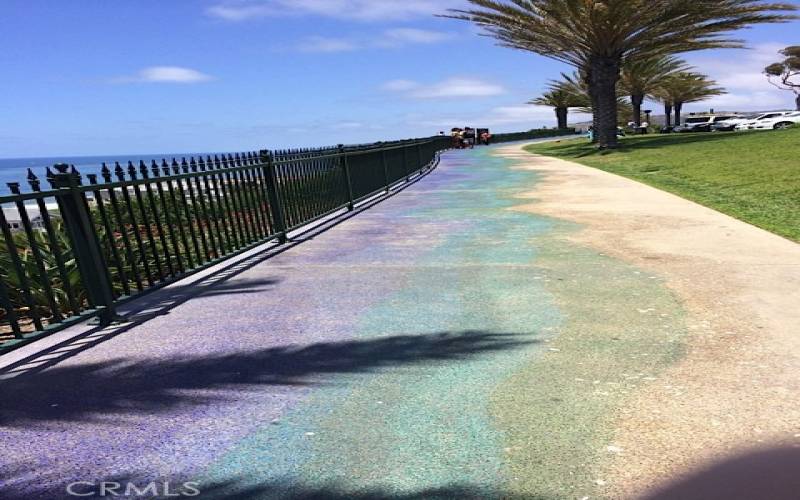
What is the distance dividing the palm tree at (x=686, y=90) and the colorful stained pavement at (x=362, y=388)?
168 feet

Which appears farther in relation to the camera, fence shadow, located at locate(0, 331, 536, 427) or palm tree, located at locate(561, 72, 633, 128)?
palm tree, located at locate(561, 72, 633, 128)

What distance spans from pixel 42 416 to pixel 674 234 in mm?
6940

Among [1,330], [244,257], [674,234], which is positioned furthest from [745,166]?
[1,330]

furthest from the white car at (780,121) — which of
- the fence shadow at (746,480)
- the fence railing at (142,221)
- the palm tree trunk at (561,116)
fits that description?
the fence shadow at (746,480)

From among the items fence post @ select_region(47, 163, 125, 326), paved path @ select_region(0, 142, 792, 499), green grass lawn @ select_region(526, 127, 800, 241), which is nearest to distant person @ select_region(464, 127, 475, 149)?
green grass lawn @ select_region(526, 127, 800, 241)

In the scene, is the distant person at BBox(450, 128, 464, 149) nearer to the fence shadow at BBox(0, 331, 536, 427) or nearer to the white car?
the white car

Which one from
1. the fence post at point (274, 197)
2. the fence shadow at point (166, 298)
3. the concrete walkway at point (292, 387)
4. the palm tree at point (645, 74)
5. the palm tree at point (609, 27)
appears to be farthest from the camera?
the palm tree at point (645, 74)

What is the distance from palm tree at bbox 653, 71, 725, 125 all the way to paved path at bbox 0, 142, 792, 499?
168 feet

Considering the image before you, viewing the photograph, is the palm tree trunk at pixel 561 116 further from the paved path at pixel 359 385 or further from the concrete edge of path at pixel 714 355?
the paved path at pixel 359 385

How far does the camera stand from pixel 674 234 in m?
7.10

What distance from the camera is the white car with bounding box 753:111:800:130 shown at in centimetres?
4466

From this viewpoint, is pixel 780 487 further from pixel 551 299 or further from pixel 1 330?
pixel 1 330

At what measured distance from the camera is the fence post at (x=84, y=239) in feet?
14.5

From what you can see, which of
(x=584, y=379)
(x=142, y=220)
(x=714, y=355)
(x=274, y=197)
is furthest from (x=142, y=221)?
(x=714, y=355)
